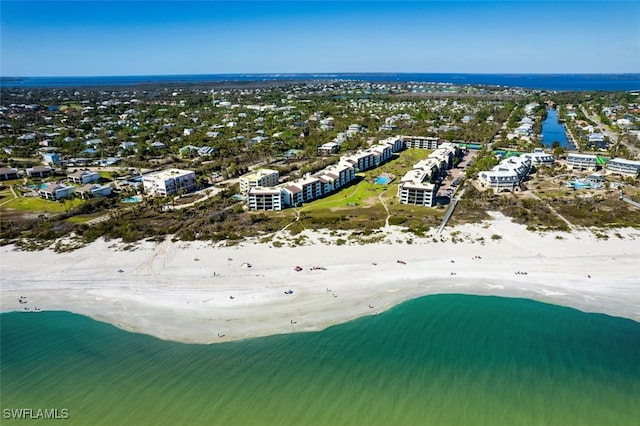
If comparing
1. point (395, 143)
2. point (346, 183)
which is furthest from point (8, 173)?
point (395, 143)

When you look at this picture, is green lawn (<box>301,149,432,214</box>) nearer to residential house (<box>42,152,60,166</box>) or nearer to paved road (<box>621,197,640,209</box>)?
paved road (<box>621,197,640,209</box>)

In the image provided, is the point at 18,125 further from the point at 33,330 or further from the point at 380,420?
the point at 380,420

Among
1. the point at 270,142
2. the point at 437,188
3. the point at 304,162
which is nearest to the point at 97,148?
the point at 270,142

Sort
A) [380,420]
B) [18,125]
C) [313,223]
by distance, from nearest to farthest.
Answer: [380,420] → [313,223] → [18,125]

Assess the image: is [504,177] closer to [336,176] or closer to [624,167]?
[624,167]

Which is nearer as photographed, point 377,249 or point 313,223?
point 377,249

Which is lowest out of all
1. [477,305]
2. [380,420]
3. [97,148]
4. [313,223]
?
[380,420]
